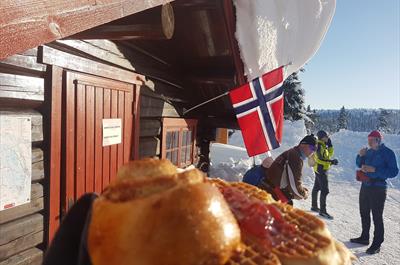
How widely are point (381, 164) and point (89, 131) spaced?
5207 millimetres

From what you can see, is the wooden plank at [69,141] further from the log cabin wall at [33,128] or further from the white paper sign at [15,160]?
the white paper sign at [15,160]

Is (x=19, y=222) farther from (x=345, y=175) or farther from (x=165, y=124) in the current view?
(x=345, y=175)

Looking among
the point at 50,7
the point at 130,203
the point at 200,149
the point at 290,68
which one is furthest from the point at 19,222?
the point at 200,149

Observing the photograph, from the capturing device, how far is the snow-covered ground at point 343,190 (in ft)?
22.3

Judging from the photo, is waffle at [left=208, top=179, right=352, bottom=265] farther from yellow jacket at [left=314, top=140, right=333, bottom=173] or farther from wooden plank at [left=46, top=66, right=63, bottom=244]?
yellow jacket at [left=314, top=140, right=333, bottom=173]

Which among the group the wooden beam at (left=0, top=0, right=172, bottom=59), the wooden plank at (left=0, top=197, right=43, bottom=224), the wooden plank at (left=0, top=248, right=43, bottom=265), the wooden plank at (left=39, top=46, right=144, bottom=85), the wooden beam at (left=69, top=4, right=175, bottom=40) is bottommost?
the wooden plank at (left=0, top=248, right=43, bottom=265)

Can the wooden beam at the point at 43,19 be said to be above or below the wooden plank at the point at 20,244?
above

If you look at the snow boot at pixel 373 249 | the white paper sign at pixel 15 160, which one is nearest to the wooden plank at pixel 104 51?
the white paper sign at pixel 15 160

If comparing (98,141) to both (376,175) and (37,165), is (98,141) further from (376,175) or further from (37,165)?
(376,175)

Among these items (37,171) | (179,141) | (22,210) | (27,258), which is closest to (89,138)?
(37,171)

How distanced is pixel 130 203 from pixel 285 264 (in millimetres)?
357

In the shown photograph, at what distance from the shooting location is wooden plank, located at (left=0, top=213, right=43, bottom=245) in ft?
8.19

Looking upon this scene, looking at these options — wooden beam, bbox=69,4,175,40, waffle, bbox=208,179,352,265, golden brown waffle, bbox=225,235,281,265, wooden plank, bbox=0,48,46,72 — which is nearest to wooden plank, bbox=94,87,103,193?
wooden plank, bbox=0,48,46,72

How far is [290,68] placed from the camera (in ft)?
16.1
